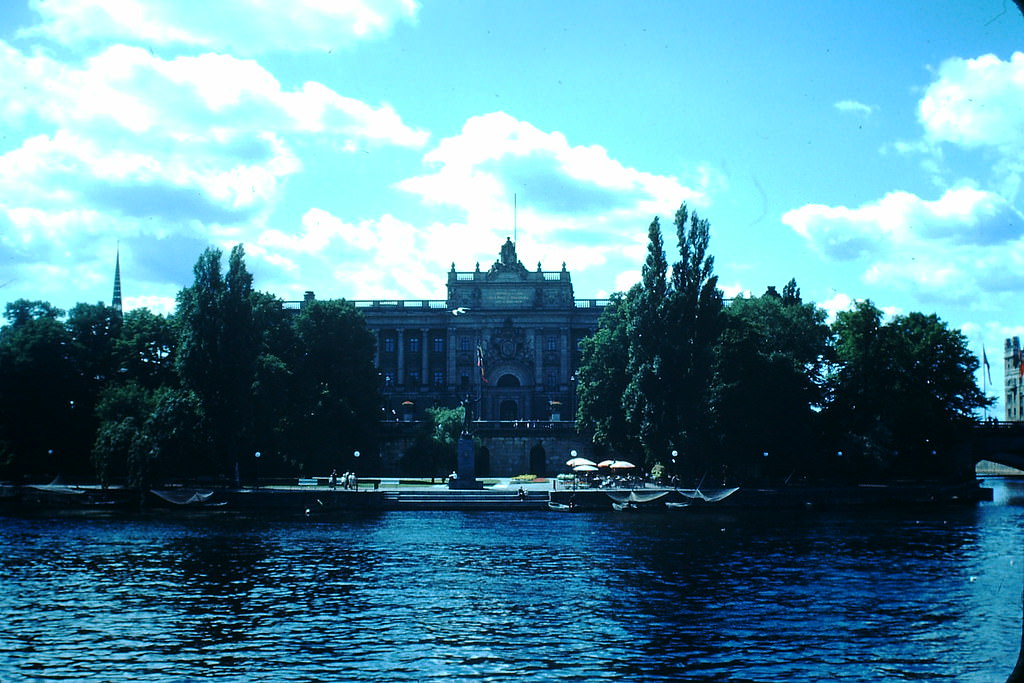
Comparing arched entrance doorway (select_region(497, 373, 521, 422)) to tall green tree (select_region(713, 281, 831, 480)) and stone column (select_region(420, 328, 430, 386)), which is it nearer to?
stone column (select_region(420, 328, 430, 386))

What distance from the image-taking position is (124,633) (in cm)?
3494

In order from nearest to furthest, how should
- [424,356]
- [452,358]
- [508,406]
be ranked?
[508,406]
[452,358]
[424,356]

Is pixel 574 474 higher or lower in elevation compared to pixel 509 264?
lower

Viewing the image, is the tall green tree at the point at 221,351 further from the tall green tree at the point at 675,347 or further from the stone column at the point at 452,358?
the stone column at the point at 452,358

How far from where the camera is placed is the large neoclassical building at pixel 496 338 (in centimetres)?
15112

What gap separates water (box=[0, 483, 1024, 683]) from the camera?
3095 cm

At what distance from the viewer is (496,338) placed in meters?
152

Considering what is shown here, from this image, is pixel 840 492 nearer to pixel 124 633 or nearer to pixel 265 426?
pixel 265 426

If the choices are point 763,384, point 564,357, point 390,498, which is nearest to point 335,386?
point 390,498

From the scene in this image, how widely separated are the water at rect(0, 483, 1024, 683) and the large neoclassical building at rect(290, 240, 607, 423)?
83.9 m

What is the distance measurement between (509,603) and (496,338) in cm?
11194

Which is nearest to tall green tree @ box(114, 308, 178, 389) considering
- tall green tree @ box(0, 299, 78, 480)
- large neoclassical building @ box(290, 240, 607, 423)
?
tall green tree @ box(0, 299, 78, 480)

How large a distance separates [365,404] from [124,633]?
71781 mm

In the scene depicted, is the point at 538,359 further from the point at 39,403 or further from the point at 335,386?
the point at 39,403
